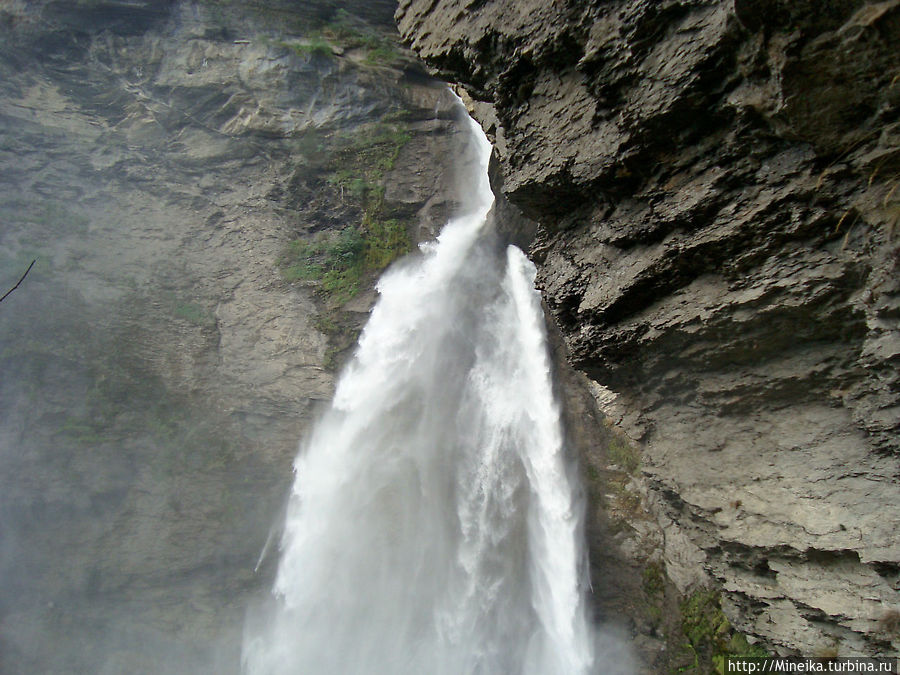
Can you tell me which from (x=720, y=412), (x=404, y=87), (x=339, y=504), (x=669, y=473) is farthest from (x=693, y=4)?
(x=404, y=87)

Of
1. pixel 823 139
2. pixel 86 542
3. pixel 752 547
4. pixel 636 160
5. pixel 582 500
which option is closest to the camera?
pixel 823 139

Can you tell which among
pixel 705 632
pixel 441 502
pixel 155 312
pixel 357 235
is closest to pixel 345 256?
pixel 357 235

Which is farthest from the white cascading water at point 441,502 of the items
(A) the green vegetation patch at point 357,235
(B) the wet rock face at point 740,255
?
(B) the wet rock face at point 740,255

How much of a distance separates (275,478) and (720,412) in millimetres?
8659

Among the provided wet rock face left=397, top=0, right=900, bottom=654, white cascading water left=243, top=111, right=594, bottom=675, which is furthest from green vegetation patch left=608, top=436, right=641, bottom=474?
wet rock face left=397, top=0, right=900, bottom=654

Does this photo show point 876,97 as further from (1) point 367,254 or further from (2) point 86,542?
(2) point 86,542

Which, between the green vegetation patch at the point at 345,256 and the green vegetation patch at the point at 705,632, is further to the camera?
the green vegetation patch at the point at 345,256

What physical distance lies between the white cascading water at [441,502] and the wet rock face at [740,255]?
12.5 feet

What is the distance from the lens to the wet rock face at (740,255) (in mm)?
2420

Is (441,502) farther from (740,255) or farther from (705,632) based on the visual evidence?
(740,255)

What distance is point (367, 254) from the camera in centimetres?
1051

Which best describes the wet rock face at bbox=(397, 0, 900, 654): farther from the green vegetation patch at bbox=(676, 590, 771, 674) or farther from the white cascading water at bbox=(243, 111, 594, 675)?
the white cascading water at bbox=(243, 111, 594, 675)

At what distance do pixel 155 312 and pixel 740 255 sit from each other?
10256mm

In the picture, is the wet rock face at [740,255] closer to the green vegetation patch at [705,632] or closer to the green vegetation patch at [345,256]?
the green vegetation patch at [705,632]
